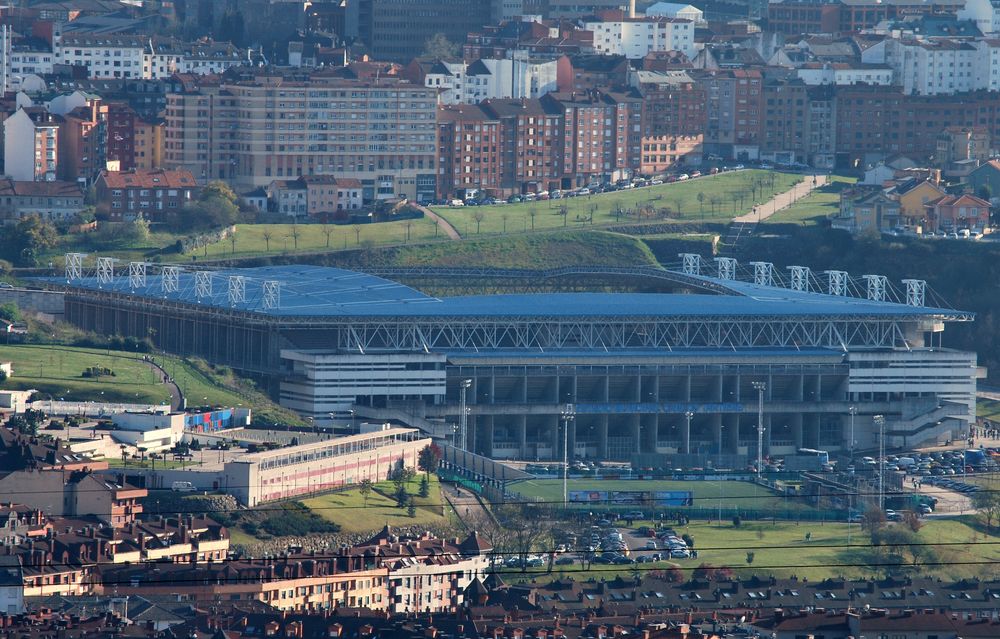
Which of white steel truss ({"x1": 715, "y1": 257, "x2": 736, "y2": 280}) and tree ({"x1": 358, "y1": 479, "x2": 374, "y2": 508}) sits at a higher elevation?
white steel truss ({"x1": 715, "y1": 257, "x2": 736, "y2": 280})

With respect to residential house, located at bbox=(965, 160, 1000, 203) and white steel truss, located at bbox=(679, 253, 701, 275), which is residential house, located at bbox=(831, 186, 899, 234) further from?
white steel truss, located at bbox=(679, 253, 701, 275)

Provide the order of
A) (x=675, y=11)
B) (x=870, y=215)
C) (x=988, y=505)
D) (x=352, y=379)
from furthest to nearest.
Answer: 1. (x=675, y=11)
2. (x=870, y=215)
3. (x=352, y=379)
4. (x=988, y=505)

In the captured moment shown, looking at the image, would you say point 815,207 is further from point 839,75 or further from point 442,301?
point 442,301

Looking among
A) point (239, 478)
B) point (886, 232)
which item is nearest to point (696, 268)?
point (886, 232)

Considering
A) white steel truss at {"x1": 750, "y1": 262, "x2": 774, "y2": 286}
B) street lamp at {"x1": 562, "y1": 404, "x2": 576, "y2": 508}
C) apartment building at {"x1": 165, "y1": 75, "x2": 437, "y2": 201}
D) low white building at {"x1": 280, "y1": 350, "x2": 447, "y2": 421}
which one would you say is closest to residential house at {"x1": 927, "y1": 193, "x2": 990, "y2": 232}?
white steel truss at {"x1": 750, "y1": 262, "x2": 774, "y2": 286}

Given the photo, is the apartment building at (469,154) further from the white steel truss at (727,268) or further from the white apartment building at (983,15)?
the white apartment building at (983,15)

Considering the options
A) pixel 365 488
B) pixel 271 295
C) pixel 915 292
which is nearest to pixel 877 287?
pixel 915 292

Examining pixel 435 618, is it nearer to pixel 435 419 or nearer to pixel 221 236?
pixel 435 419
